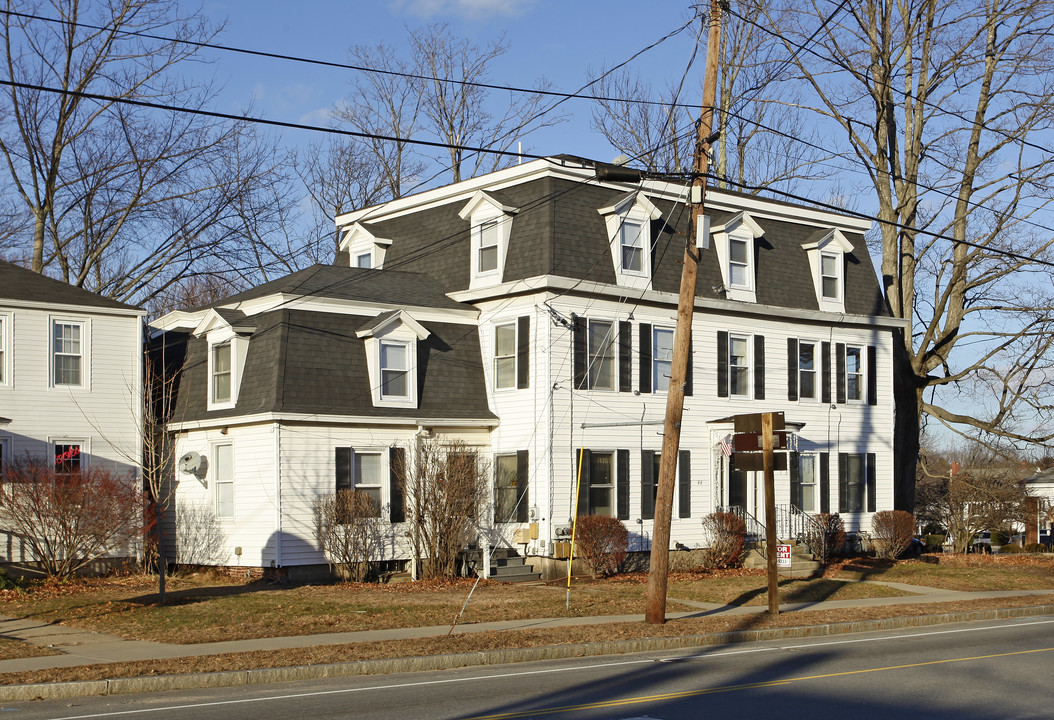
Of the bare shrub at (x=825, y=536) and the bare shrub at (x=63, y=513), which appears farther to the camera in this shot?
the bare shrub at (x=825, y=536)

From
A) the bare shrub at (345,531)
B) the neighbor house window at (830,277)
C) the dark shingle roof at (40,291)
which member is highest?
the neighbor house window at (830,277)

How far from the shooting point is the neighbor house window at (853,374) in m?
31.9

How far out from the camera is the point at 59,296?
25188 mm

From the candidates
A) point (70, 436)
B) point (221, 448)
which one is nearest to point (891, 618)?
point (221, 448)

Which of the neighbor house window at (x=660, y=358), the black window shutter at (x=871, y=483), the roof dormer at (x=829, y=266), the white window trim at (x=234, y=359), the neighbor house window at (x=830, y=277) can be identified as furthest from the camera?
the black window shutter at (x=871, y=483)

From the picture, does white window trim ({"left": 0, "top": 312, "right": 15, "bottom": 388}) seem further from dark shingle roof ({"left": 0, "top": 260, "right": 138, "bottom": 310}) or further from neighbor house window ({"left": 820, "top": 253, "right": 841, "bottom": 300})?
neighbor house window ({"left": 820, "top": 253, "right": 841, "bottom": 300})

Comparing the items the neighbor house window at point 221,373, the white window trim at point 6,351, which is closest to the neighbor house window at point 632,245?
the neighbor house window at point 221,373

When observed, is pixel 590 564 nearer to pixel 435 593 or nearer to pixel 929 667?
pixel 435 593

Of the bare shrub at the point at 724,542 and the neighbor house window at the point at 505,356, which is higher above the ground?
the neighbor house window at the point at 505,356

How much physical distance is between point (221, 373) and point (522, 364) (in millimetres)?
7206

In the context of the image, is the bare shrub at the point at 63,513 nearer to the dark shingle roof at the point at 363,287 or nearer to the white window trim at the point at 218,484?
the white window trim at the point at 218,484

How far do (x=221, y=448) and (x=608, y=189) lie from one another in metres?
11.5

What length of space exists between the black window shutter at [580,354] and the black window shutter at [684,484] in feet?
11.6

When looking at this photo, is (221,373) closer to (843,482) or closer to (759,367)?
(759,367)
